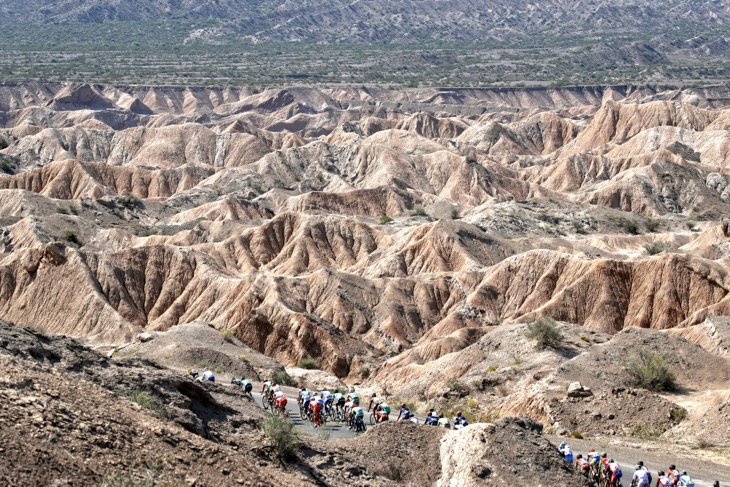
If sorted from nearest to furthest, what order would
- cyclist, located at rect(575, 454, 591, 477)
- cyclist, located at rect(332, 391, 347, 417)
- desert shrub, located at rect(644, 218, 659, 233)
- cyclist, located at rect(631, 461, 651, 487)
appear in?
1. cyclist, located at rect(631, 461, 651, 487)
2. cyclist, located at rect(575, 454, 591, 477)
3. cyclist, located at rect(332, 391, 347, 417)
4. desert shrub, located at rect(644, 218, 659, 233)

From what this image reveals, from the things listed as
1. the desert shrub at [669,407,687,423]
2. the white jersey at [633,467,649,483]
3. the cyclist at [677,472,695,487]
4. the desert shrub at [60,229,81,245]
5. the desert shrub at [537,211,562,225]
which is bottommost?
the desert shrub at [537,211,562,225]

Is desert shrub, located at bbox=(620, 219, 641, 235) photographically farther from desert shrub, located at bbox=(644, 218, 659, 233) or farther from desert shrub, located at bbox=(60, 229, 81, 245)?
desert shrub, located at bbox=(60, 229, 81, 245)

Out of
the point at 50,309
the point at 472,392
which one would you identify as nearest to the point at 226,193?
the point at 50,309

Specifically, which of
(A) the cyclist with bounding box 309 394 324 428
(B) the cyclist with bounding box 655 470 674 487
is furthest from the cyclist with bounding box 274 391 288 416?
(B) the cyclist with bounding box 655 470 674 487

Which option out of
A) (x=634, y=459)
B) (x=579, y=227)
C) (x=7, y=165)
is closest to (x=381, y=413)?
(x=634, y=459)

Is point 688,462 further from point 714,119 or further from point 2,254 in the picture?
point 714,119

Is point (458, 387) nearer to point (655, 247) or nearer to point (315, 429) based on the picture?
point (315, 429)
